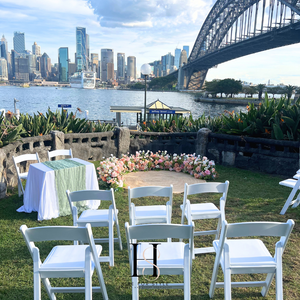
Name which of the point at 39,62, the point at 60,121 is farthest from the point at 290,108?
the point at 39,62

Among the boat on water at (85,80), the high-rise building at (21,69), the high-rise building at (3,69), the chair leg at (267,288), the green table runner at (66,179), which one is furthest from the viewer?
the high-rise building at (3,69)

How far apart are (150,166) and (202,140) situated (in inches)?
67.2

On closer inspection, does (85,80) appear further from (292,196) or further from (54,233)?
(54,233)

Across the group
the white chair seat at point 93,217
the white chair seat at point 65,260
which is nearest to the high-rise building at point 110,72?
the white chair seat at point 93,217

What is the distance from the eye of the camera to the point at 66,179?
15.7ft

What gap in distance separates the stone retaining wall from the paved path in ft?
4.70

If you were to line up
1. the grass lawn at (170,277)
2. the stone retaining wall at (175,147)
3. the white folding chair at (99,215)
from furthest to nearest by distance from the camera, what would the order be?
the stone retaining wall at (175,147), the white folding chair at (99,215), the grass lawn at (170,277)

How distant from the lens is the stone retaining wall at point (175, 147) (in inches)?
268

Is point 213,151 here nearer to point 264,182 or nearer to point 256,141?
point 256,141

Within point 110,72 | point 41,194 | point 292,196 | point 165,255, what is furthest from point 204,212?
point 110,72

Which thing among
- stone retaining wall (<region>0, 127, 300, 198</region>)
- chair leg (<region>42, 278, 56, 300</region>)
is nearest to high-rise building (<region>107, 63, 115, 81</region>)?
stone retaining wall (<region>0, 127, 300, 198</region>)

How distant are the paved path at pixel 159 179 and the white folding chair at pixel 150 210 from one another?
8.11ft

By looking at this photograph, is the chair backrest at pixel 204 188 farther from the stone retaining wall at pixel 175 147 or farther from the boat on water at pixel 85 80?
the boat on water at pixel 85 80

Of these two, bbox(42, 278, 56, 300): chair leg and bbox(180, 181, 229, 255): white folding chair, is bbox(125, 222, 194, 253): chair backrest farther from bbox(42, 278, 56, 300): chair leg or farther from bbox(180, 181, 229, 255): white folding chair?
bbox(180, 181, 229, 255): white folding chair
